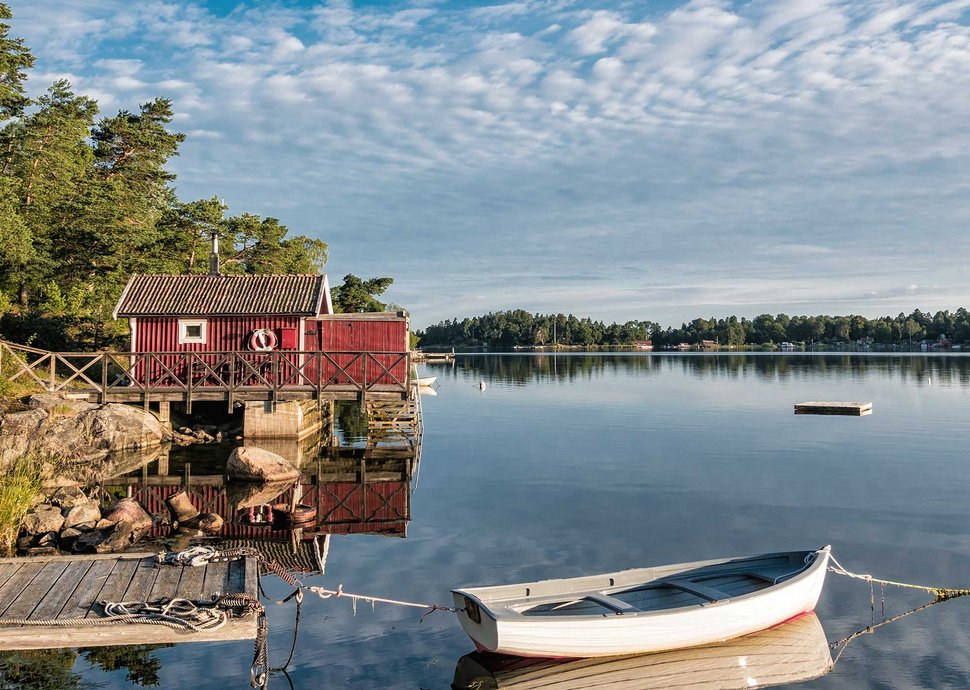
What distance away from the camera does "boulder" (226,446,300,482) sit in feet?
62.9

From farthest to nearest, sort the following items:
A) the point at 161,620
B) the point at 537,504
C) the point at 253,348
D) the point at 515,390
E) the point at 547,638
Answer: the point at 515,390, the point at 253,348, the point at 537,504, the point at 547,638, the point at 161,620

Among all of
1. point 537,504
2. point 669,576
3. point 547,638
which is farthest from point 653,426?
point 547,638

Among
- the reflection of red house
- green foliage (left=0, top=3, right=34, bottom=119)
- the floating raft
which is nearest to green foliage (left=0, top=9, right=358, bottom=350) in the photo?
green foliage (left=0, top=3, right=34, bottom=119)

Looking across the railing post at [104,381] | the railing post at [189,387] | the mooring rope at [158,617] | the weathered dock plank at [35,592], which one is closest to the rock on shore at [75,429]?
the railing post at [104,381]

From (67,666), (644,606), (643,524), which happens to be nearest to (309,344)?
(643,524)

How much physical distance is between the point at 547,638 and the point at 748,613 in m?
2.84

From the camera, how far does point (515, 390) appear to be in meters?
55.8

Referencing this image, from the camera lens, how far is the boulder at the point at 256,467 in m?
19.2

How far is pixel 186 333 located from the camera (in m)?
25.3

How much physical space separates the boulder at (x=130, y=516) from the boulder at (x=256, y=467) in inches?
182

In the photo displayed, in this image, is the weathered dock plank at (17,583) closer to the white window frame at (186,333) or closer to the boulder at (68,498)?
the boulder at (68,498)

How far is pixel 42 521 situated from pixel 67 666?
5.80m

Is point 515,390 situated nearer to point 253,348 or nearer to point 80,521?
point 253,348

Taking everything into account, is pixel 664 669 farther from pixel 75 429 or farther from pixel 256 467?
pixel 75 429
